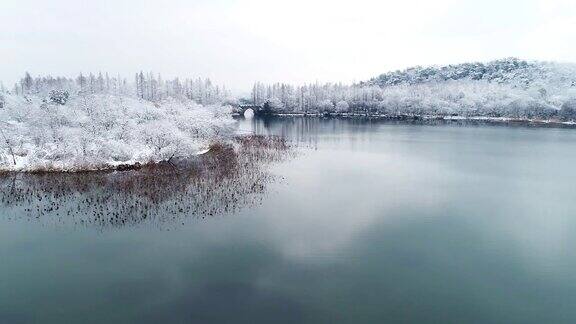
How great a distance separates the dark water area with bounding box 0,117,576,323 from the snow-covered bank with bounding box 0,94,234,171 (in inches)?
168

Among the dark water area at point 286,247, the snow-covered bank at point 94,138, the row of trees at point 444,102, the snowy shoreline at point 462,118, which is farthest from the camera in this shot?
the row of trees at point 444,102

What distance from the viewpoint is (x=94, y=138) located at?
131ft

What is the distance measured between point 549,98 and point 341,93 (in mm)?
82705

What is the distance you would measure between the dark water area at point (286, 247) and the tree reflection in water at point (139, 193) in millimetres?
171

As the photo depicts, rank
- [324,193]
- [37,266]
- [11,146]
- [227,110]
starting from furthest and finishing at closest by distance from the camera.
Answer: [227,110]
[11,146]
[324,193]
[37,266]

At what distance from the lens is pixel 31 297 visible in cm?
1520

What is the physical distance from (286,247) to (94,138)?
96.0 ft

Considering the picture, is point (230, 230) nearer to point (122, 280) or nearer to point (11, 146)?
point (122, 280)

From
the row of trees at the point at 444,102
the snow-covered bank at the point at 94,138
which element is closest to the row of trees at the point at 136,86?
the row of trees at the point at 444,102

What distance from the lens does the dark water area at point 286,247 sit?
574 inches

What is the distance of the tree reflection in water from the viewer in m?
24.1

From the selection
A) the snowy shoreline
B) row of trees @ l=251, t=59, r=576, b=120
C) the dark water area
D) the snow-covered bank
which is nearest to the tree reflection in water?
the dark water area

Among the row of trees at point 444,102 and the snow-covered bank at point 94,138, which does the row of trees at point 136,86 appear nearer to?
the row of trees at point 444,102

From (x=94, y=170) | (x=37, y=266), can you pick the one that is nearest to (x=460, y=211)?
(x=37, y=266)
